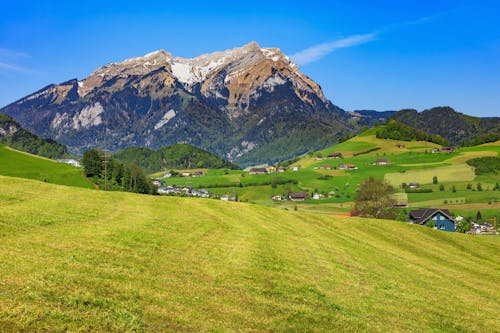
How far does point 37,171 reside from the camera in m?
158

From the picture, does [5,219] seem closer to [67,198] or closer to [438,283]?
[67,198]

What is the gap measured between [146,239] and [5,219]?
8.47 metres

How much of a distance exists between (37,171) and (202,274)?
152 metres

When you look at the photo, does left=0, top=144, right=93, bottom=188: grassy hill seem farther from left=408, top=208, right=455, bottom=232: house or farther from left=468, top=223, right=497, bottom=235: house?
left=468, top=223, right=497, bottom=235: house

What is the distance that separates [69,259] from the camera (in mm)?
20891

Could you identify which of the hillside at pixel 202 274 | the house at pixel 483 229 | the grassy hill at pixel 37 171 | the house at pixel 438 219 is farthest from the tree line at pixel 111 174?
the hillside at pixel 202 274

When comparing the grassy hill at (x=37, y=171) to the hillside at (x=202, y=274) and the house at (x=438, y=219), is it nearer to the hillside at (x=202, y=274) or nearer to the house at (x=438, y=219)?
the hillside at (x=202, y=274)

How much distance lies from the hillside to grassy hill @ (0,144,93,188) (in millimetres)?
110873

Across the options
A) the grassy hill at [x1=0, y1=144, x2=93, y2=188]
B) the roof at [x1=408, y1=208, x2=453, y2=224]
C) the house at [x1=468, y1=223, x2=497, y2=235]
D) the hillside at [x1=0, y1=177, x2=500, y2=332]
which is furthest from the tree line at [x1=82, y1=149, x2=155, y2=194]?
the hillside at [x1=0, y1=177, x2=500, y2=332]

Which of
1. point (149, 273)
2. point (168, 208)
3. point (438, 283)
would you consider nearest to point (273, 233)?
point (168, 208)

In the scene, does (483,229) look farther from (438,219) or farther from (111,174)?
(111,174)

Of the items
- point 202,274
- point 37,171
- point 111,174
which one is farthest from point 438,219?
point 202,274

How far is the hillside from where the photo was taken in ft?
52.1

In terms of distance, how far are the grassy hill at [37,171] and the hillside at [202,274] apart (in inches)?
4365
